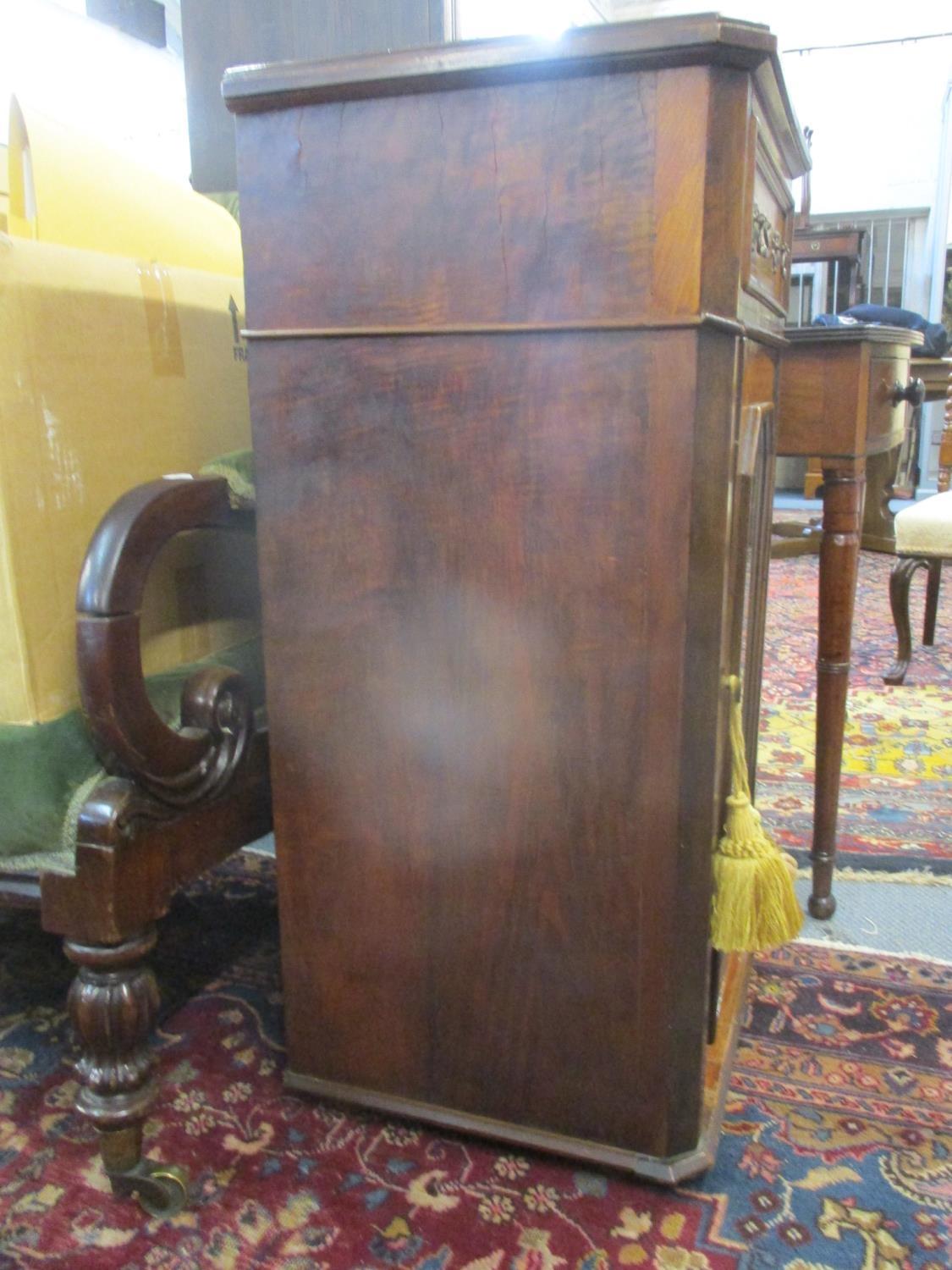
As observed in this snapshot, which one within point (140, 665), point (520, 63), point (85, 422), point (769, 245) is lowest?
point (140, 665)

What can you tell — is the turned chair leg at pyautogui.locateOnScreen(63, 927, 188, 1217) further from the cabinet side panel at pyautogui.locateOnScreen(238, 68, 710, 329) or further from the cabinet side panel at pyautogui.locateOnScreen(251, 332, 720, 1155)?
the cabinet side panel at pyautogui.locateOnScreen(238, 68, 710, 329)

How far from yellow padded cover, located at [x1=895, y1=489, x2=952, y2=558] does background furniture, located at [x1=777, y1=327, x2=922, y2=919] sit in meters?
0.96

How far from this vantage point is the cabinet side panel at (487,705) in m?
0.89

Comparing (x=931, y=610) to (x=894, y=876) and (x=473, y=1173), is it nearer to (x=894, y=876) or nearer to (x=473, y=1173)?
(x=894, y=876)

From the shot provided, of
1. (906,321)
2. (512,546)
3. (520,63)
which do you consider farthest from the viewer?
(906,321)

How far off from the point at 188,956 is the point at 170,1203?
19.3 inches

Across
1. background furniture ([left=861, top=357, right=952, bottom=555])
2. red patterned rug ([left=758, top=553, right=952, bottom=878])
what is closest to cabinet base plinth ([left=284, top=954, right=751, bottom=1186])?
red patterned rug ([left=758, top=553, right=952, bottom=878])

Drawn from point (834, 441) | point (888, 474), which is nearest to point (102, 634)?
point (834, 441)

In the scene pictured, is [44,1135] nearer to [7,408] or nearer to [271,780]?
[271,780]

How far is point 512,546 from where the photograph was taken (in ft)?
3.04

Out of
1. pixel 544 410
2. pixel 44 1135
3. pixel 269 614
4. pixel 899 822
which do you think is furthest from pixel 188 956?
pixel 899 822

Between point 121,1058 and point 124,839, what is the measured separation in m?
0.21

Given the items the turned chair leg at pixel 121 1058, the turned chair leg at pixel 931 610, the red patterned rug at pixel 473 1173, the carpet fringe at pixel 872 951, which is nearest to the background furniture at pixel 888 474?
the turned chair leg at pixel 931 610

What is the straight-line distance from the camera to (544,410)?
0.89 metres
